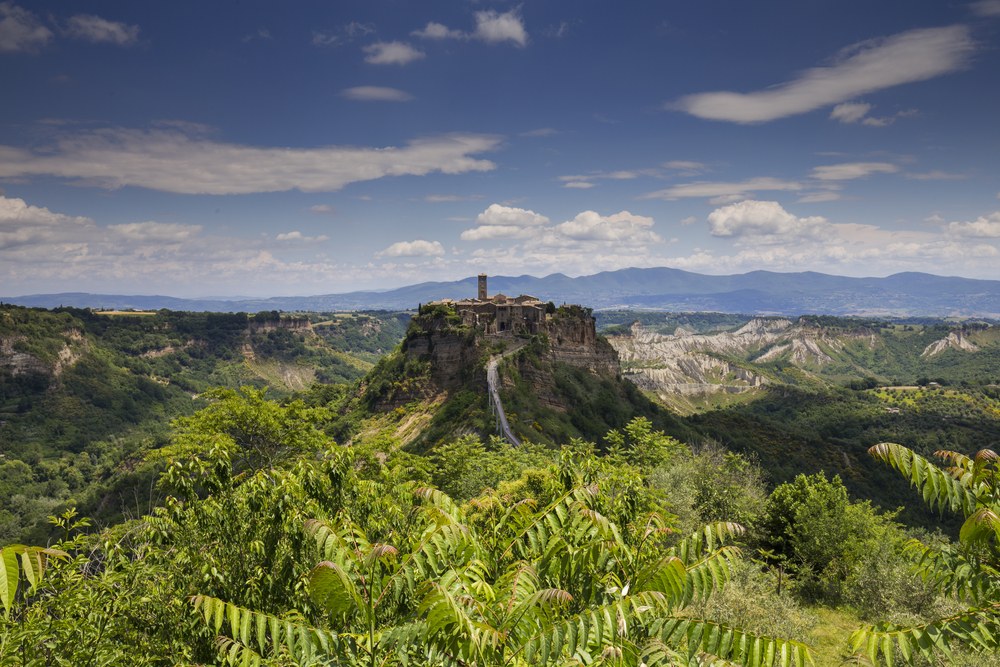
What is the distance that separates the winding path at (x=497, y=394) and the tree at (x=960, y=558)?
61.1 meters

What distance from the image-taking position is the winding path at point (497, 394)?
74681 mm

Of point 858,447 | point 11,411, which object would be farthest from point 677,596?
point 11,411

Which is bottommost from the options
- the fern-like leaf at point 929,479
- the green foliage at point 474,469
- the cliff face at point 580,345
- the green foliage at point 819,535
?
the green foliage at point 819,535

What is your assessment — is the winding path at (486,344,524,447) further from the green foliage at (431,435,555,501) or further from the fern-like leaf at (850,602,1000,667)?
the fern-like leaf at (850,602,1000,667)

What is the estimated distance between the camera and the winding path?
245 feet

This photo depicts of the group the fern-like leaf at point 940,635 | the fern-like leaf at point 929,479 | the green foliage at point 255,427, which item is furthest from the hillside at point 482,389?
the fern-like leaf at point 940,635

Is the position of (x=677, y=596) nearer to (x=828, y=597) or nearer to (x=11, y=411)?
(x=828, y=597)

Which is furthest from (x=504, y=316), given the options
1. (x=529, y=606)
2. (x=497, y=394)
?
(x=529, y=606)

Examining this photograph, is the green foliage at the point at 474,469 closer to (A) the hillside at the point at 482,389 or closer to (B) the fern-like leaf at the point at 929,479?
(A) the hillside at the point at 482,389

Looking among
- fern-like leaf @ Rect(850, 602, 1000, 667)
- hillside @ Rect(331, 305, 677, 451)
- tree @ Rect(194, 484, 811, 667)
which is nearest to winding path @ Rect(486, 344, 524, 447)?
hillside @ Rect(331, 305, 677, 451)

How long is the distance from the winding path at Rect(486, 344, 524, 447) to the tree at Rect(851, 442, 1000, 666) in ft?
201

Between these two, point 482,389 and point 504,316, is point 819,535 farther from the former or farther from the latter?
point 504,316

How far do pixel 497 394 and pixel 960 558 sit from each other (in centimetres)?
7999

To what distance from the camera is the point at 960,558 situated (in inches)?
322
